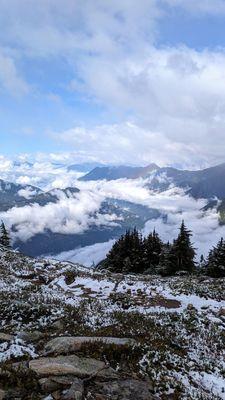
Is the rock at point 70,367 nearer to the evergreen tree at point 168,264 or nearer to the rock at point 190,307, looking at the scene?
the rock at point 190,307

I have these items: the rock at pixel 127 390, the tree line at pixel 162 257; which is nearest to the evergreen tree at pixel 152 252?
the tree line at pixel 162 257

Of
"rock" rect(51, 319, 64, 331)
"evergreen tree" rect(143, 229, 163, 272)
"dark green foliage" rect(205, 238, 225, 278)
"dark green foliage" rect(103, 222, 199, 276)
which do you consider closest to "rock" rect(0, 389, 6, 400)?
"rock" rect(51, 319, 64, 331)

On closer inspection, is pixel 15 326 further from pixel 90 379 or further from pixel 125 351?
pixel 90 379

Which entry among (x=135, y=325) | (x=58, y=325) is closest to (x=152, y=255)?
(x=135, y=325)

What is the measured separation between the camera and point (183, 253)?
63281 millimetres

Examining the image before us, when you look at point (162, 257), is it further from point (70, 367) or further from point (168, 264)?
point (70, 367)

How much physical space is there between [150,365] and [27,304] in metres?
11.9

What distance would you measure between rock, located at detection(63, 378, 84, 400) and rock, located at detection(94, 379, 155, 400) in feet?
1.87

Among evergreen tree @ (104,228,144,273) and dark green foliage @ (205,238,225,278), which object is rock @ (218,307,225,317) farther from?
evergreen tree @ (104,228,144,273)

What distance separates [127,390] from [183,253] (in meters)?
53.9

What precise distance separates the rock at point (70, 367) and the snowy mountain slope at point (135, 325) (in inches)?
13.3

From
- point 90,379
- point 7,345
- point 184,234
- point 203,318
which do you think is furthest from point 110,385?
point 184,234

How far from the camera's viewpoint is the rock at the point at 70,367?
11297 mm

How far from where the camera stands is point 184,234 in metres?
64.1
